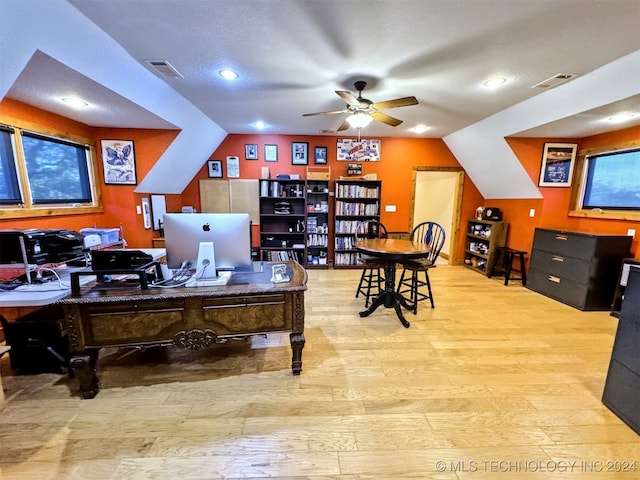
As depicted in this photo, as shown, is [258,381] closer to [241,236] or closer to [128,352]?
[241,236]

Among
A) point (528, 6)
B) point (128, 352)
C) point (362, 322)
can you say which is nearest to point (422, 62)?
point (528, 6)

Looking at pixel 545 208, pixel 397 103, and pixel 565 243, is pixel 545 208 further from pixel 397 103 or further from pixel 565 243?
pixel 397 103

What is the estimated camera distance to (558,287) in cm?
351

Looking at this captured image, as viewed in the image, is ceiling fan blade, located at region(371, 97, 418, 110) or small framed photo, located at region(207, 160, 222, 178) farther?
small framed photo, located at region(207, 160, 222, 178)

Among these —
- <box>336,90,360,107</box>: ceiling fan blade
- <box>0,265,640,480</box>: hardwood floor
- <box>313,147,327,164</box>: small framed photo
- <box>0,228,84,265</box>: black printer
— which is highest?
<box>336,90,360,107</box>: ceiling fan blade

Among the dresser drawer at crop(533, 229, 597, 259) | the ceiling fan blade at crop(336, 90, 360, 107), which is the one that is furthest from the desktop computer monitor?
the dresser drawer at crop(533, 229, 597, 259)

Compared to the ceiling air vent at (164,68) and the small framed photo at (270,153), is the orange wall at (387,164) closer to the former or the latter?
the small framed photo at (270,153)

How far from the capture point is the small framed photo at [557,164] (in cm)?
384

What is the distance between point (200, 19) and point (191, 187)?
3.55 meters

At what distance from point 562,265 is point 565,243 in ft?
0.97

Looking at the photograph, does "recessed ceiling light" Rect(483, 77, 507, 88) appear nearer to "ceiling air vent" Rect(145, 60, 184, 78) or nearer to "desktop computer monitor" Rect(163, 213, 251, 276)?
"desktop computer monitor" Rect(163, 213, 251, 276)

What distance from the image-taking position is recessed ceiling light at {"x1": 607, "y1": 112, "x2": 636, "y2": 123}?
272 cm

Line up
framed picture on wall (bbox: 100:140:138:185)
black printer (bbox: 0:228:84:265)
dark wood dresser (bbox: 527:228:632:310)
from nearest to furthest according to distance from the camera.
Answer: black printer (bbox: 0:228:84:265) → dark wood dresser (bbox: 527:228:632:310) → framed picture on wall (bbox: 100:140:138:185)

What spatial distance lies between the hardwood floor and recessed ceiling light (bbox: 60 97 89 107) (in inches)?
91.2
